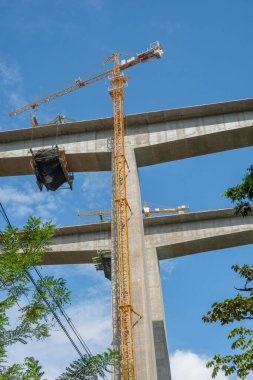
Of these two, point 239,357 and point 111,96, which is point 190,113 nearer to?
point 111,96

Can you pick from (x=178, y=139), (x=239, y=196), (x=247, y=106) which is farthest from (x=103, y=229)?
(x=239, y=196)

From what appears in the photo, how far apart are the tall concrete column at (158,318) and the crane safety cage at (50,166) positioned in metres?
8.12

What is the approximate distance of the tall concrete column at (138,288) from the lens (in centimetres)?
1980

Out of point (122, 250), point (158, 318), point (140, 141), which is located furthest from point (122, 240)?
point (158, 318)

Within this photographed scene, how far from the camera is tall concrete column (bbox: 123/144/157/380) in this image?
1980cm

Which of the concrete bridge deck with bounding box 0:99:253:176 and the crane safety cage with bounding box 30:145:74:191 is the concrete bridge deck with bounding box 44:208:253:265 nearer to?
the crane safety cage with bounding box 30:145:74:191

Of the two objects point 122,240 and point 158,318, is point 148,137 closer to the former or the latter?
point 122,240

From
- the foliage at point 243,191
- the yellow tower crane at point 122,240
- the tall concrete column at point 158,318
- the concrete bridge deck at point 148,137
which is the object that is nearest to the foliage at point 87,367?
the foliage at point 243,191

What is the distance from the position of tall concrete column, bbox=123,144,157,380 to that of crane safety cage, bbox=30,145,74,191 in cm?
350

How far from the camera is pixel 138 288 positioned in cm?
2148

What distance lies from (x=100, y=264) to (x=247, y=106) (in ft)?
44.0

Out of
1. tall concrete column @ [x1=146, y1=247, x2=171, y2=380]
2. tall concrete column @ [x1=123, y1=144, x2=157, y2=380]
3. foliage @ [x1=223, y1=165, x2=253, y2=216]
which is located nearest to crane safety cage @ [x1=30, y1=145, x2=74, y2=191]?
tall concrete column @ [x1=123, y1=144, x2=157, y2=380]

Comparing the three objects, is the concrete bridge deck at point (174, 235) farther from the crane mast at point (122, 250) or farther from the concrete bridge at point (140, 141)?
the crane mast at point (122, 250)

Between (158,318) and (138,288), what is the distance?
948cm
